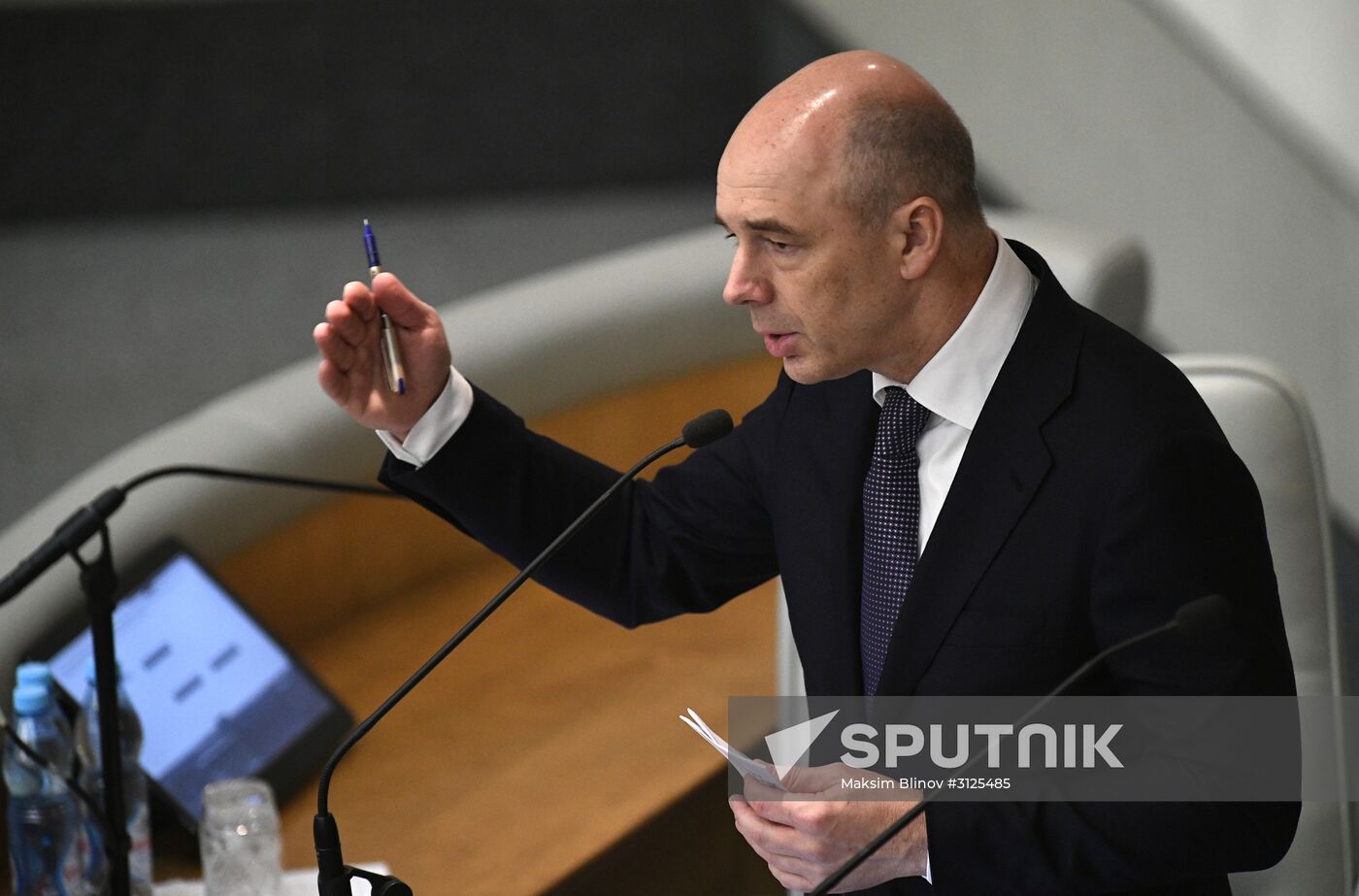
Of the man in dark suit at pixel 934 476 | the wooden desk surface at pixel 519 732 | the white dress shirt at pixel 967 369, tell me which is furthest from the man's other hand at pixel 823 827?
the wooden desk surface at pixel 519 732

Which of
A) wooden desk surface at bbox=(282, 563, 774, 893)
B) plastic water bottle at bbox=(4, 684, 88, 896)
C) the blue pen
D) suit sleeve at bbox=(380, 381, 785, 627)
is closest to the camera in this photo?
the blue pen

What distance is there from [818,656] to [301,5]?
3411mm

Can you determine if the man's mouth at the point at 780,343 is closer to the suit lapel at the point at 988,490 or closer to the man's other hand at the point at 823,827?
the suit lapel at the point at 988,490

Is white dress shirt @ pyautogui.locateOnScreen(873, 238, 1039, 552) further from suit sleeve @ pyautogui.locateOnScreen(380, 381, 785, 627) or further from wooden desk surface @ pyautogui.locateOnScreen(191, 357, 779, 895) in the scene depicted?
wooden desk surface @ pyautogui.locateOnScreen(191, 357, 779, 895)

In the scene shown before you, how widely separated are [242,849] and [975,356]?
37.1 inches

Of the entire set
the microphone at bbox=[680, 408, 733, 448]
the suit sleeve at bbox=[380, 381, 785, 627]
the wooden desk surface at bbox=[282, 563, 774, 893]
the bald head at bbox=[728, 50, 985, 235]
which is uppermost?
the bald head at bbox=[728, 50, 985, 235]

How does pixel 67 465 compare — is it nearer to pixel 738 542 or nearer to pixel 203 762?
pixel 203 762

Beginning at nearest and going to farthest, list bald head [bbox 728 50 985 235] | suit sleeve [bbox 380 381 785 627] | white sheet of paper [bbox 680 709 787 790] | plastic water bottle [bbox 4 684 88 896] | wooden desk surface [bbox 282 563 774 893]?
white sheet of paper [bbox 680 709 787 790]
bald head [bbox 728 50 985 235]
suit sleeve [bbox 380 381 785 627]
plastic water bottle [bbox 4 684 88 896]
wooden desk surface [bbox 282 563 774 893]

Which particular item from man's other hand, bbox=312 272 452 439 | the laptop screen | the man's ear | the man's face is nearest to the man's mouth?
the man's face

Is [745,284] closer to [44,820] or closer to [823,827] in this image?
[823,827]

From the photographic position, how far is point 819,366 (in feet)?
4.87

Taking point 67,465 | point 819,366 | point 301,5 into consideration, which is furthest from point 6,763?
point 301,5

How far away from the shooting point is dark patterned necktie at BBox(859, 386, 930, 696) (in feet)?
4.98

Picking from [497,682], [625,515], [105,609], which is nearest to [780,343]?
[625,515]
